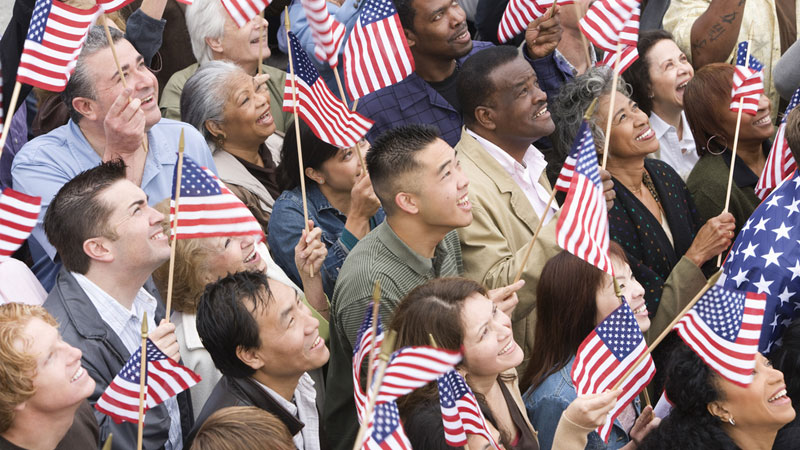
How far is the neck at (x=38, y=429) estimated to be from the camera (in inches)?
139

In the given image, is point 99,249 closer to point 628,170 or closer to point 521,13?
point 628,170

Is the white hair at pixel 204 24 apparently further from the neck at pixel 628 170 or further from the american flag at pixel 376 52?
the neck at pixel 628 170

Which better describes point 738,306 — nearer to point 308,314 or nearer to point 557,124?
point 308,314

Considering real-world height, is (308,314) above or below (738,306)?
below

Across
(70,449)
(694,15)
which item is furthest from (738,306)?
(694,15)

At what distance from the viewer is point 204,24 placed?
260 inches

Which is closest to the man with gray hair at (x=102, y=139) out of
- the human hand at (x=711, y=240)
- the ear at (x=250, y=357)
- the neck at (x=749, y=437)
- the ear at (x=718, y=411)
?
the ear at (x=250, y=357)

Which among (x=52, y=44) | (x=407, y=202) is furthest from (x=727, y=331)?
(x=52, y=44)

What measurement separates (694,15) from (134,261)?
4893mm

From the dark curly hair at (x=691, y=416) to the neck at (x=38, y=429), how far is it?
2163mm

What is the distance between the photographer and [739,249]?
16.4 ft

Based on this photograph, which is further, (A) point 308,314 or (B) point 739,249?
(B) point 739,249

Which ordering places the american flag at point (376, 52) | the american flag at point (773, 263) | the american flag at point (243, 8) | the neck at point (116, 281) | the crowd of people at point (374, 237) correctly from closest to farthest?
the crowd of people at point (374, 237) → the neck at point (116, 281) → the american flag at point (773, 263) → the american flag at point (243, 8) → the american flag at point (376, 52)

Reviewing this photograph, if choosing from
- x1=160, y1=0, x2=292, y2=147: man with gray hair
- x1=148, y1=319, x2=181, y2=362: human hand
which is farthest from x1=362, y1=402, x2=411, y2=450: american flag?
x1=160, y1=0, x2=292, y2=147: man with gray hair
